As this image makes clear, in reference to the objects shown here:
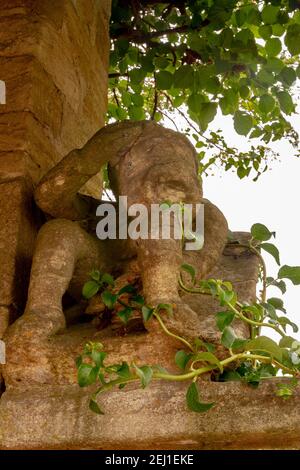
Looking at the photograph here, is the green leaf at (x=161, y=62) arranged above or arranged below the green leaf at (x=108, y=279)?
above

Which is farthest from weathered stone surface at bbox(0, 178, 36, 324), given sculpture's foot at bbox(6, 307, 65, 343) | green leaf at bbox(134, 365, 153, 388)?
green leaf at bbox(134, 365, 153, 388)

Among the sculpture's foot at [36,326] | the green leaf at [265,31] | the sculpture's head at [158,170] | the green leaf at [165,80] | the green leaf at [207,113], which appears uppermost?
the green leaf at [265,31]

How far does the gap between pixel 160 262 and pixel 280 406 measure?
17.7 inches

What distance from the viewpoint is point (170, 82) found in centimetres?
310

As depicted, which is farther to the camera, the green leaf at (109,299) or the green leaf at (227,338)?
the green leaf at (109,299)

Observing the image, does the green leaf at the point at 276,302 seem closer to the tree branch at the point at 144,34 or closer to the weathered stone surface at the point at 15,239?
the weathered stone surface at the point at 15,239

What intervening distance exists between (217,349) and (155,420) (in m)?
0.21

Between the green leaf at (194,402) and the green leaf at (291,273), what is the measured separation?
1.37 ft

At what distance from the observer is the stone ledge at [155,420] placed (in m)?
1.27

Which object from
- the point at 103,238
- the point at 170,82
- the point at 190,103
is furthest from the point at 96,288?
the point at 170,82

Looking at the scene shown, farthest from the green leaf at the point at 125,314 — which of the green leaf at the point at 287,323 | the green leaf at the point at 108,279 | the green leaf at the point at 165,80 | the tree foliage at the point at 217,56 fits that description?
the green leaf at the point at 165,80

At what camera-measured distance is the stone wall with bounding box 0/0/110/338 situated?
187cm

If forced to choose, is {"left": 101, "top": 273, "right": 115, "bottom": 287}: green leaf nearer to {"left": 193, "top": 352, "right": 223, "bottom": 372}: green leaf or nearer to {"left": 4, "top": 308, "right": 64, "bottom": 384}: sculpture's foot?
{"left": 4, "top": 308, "right": 64, "bottom": 384}: sculpture's foot

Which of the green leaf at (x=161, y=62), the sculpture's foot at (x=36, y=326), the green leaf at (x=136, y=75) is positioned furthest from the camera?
the green leaf at (x=136, y=75)
